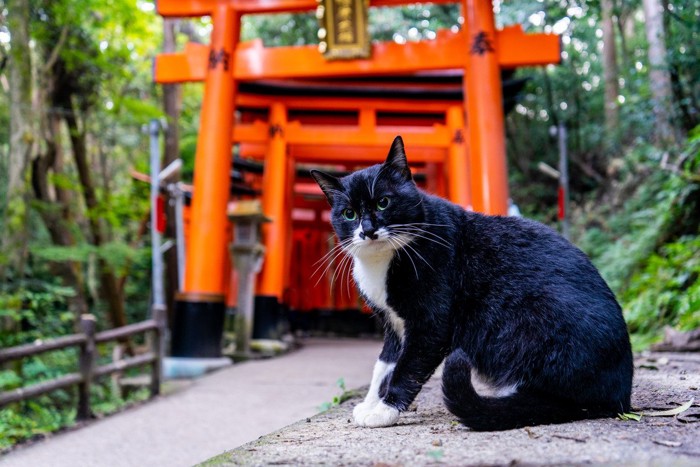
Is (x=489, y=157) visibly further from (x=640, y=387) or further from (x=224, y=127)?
(x=640, y=387)

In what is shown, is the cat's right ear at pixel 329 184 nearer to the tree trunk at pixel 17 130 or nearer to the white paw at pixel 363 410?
the white paw at pixel 363 410

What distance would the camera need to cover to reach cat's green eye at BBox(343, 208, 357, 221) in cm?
250

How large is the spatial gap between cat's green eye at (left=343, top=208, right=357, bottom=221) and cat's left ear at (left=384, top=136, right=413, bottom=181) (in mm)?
236

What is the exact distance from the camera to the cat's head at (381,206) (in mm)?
2416

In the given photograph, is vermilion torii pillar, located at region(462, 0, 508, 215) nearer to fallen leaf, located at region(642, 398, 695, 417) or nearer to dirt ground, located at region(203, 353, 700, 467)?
dirt ground, located at region(203, 353, 700, 467)

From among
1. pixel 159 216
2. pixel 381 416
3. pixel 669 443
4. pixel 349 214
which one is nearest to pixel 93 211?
pixel 159 216

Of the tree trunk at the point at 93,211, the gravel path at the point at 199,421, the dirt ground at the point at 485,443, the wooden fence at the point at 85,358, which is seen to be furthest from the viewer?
the tree trunk at the point at 93,211

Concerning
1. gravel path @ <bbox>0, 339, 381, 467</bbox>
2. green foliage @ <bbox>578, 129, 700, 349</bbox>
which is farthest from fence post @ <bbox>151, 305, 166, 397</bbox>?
green foliage @ <bbox>578, 129, 700, 349</bbox>

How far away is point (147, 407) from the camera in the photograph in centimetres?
647

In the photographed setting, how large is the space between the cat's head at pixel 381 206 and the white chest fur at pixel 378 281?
0.14 feet

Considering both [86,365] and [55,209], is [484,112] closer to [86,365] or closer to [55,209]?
[86,365]

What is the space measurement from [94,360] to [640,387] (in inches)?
214

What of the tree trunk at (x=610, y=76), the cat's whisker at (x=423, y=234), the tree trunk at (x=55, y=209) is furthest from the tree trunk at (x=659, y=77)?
the tree trunk at (x=55, y=209)

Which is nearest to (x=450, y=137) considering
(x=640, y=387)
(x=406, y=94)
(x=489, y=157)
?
(x=406, y=94)
